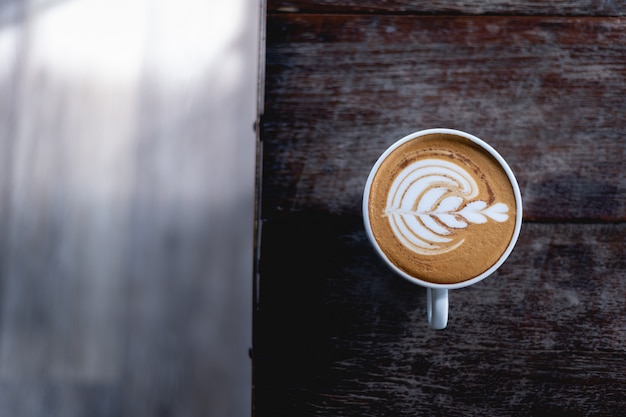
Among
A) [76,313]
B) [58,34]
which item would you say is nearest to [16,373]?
[76,313]

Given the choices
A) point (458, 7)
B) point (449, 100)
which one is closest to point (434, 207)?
point (449, 100)

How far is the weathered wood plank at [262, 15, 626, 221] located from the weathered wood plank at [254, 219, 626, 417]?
5cm

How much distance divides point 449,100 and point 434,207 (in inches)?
5.6

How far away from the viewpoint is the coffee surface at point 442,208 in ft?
1.64

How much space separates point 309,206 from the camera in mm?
577

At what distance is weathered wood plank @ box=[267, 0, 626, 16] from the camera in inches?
23.4

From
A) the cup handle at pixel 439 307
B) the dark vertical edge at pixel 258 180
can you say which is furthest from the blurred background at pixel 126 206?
the cup handle at pixel 439 307

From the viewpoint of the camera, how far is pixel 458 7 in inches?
23.5

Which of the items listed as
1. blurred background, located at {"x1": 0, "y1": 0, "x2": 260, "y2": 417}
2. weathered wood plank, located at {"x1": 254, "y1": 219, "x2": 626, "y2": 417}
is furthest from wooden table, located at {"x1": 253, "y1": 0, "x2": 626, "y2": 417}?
blurred background, located at {"x1": 0, "y1": 0, "x2": 260, "y2": 417}

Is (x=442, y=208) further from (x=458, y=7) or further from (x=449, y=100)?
(x=458, y=7)

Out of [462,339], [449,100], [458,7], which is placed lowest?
[462,339]

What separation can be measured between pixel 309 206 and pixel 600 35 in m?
0.36

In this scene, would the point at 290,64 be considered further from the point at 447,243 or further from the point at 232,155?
the point at 232,155

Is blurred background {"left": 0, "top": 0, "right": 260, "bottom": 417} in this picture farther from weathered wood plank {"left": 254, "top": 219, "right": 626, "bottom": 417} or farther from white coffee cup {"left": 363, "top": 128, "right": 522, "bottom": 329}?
white coffee cup {"left": 363, "top": 128, "right": 522, "bottom": 329}
